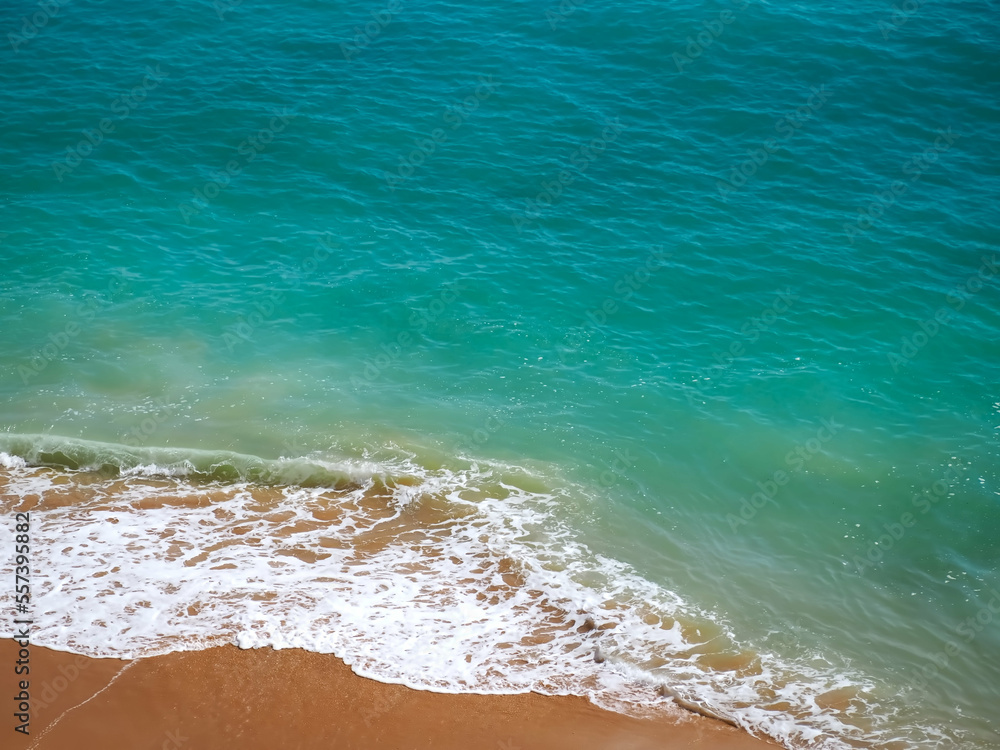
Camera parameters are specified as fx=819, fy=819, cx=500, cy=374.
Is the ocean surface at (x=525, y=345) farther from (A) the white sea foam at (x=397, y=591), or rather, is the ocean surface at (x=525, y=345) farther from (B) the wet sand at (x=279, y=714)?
(B) the wet sand at (x=279, y=714)

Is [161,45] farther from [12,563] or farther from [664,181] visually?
[12,563]

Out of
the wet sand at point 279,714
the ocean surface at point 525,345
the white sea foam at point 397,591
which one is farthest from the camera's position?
the ocean surface at point 525,345

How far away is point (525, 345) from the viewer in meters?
18.5

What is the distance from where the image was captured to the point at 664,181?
23.0 metres

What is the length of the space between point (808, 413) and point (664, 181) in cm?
892

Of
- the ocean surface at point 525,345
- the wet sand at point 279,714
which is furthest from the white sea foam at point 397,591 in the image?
the wet sand at point 279,714

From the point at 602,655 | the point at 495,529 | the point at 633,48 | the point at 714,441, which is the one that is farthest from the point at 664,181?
the point at 602,655

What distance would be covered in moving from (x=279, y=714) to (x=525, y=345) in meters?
9.95

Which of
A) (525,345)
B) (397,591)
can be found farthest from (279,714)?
(525,345)

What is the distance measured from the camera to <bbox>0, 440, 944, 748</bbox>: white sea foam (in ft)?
37.9

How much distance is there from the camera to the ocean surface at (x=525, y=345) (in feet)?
40.9

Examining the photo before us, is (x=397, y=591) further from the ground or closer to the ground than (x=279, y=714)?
closer to the ground

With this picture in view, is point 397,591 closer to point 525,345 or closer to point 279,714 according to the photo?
point 279,714

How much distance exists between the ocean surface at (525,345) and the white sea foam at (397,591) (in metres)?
0.07
